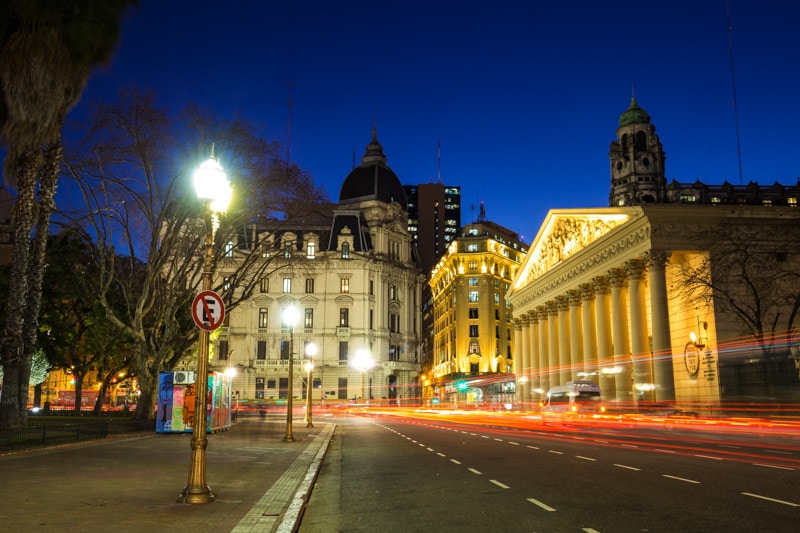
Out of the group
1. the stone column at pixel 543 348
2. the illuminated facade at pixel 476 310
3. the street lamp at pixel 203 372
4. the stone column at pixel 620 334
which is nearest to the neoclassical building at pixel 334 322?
the illuminated facade at pixel 476 310

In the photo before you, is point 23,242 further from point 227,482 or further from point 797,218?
point 797,218

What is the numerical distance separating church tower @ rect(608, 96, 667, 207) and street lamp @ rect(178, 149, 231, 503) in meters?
111

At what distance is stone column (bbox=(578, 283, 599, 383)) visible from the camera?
54.3m

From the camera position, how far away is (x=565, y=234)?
198 feet

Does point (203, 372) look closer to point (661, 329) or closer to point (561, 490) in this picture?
point (561, 490)

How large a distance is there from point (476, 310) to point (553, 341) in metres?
49.5

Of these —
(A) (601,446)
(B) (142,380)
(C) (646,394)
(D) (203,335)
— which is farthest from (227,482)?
(C) (646,394)

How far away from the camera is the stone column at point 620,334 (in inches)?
1875

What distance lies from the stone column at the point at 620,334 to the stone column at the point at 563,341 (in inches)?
444

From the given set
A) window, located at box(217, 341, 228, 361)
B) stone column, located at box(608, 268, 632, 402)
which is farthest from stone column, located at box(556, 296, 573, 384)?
window, located at box(217, 341, 228, 361)

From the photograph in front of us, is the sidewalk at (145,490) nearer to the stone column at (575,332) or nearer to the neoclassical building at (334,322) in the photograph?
the stone column at (575,332)

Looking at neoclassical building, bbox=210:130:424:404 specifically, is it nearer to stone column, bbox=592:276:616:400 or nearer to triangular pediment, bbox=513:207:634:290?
Answer: triangular pediment, bbox=513:207:634:290

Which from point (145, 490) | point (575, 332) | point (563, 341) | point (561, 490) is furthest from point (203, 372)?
point (563, 341)

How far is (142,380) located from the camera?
3528cm
